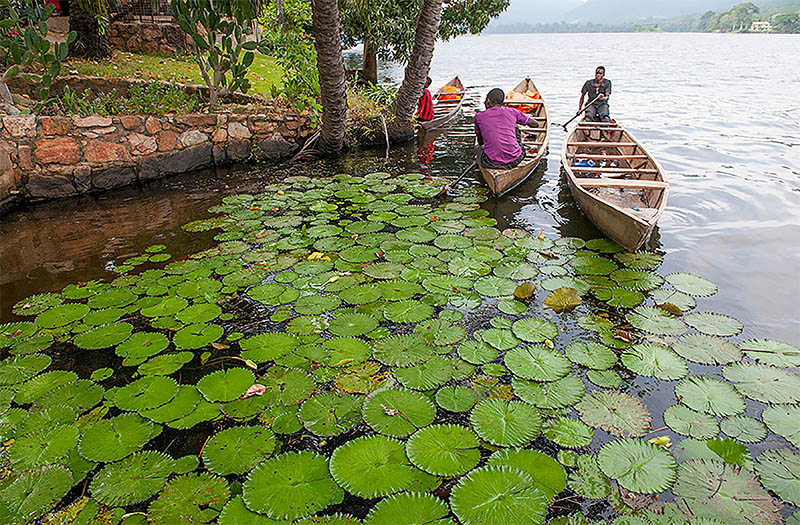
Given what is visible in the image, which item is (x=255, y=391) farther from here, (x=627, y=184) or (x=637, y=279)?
(x=627, y=184)

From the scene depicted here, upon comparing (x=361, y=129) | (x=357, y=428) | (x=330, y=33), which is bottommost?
(x=357, y=428)

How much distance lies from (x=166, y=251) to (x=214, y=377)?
246 cm

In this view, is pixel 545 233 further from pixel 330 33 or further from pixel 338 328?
pixel 330 33

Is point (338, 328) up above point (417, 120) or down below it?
below

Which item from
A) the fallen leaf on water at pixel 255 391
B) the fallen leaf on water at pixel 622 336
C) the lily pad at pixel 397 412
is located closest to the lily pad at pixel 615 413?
the fallen leaf on water at pixel 622 336

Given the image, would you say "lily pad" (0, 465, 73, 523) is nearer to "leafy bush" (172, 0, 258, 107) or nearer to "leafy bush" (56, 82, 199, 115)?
"leafy bush" (56, 82, 199, 115)

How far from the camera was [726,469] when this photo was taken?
2248 mm

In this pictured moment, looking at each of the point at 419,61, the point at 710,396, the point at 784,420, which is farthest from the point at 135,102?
the point at 784,420

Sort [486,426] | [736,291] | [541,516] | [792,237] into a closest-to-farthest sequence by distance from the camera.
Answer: [541,516]
[486,426]
[736,291]
[792,237]

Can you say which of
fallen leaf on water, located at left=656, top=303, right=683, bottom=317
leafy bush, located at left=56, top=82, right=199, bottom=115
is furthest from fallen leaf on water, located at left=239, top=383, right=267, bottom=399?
leafy bush, located at left=56, top=82, right=199, bottom=115

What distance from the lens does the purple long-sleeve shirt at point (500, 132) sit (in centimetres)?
611

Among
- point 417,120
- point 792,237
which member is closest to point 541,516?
point 792,237

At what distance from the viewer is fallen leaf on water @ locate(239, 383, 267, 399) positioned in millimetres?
2768

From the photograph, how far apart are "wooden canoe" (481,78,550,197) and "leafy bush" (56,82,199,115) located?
500 cm
